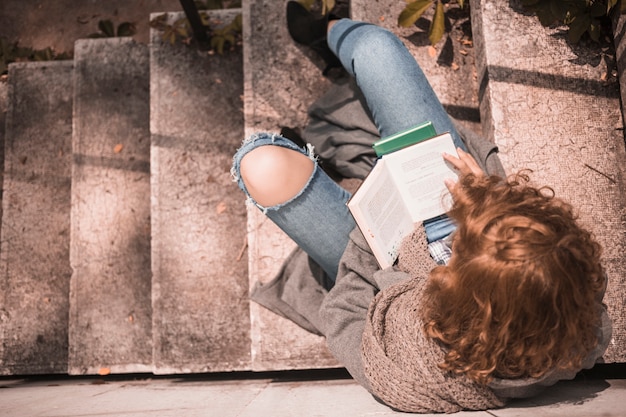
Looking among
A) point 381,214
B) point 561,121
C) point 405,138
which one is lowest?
point 381,214

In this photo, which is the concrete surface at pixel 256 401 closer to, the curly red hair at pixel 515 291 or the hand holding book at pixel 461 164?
the curly red hair at pixel 515 291

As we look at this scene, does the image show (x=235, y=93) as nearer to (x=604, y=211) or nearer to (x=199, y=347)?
(x=199, y=347)

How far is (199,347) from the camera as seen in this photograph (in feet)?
6.95

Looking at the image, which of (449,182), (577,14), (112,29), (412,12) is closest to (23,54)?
(112,29)

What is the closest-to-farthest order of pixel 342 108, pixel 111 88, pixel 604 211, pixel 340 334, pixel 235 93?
pixel 340 334 < pixel 604 211 < pixel 342 108 < pixel 235 93 < pixel 111 88

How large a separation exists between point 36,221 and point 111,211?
0.48 meters

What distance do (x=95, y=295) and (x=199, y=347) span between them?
0.61 meters

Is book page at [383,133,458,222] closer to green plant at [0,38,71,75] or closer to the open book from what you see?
the open book

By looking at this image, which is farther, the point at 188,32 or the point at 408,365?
the point at 188,32

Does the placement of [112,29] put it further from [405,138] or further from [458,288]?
[458,288]

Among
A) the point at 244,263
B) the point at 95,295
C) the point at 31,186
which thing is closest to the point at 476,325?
the point at 244,263

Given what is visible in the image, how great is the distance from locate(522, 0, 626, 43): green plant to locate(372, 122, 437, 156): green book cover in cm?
76

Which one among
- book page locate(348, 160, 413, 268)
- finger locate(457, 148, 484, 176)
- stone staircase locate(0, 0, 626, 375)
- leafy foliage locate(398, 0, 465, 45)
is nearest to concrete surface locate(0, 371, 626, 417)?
stone staircase locate(0, 0, 626, 375)

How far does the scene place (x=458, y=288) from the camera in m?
1.05
